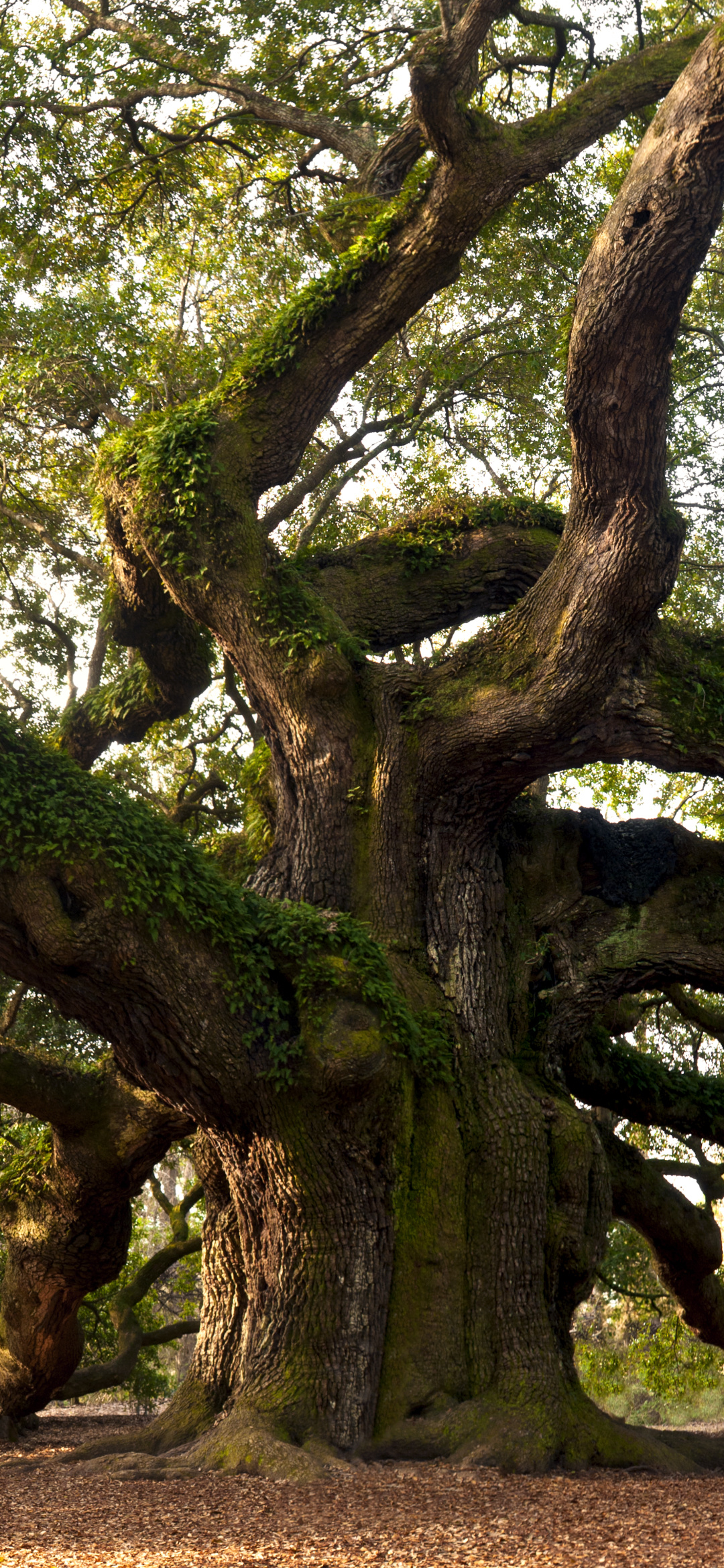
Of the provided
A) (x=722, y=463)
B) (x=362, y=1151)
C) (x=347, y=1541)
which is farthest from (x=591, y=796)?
(x=347, y=1541)

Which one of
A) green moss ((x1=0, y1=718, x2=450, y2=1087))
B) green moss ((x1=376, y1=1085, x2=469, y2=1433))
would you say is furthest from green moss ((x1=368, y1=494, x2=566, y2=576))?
green moss ((x1=376, y1=1085, x2=469, y2=1433))

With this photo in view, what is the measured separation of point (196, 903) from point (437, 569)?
4258 mm

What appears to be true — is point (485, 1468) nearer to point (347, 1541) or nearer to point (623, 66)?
point (347, 1541)

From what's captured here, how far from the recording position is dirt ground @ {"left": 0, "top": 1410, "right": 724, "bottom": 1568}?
394 cm

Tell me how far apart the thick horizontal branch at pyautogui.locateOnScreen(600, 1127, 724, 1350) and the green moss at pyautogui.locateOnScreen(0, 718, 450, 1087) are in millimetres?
3041

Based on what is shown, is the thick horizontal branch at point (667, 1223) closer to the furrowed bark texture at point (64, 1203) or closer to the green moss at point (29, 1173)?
the furrowed bark texture at point (64, 1203)

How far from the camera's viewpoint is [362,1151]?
6359 mm

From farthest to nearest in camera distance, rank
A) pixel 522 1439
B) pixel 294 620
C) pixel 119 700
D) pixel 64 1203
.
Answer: pixel 119 700 < pixel 294 620 < pixel 64 1203 < pixel 522 1439

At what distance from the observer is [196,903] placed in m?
6.17

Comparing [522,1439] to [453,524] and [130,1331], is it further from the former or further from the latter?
[453,524]

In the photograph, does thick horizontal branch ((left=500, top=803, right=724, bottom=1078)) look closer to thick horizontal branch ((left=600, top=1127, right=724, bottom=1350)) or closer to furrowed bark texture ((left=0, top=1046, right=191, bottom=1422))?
thick horizontal branch ((left=600, top=1127, right=724, bottom=1350))

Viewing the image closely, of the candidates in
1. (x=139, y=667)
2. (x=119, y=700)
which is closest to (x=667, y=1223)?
(x=119, y=700)

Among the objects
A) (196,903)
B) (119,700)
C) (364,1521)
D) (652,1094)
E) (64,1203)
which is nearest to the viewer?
(364,1521)

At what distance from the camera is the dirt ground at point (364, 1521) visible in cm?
394
